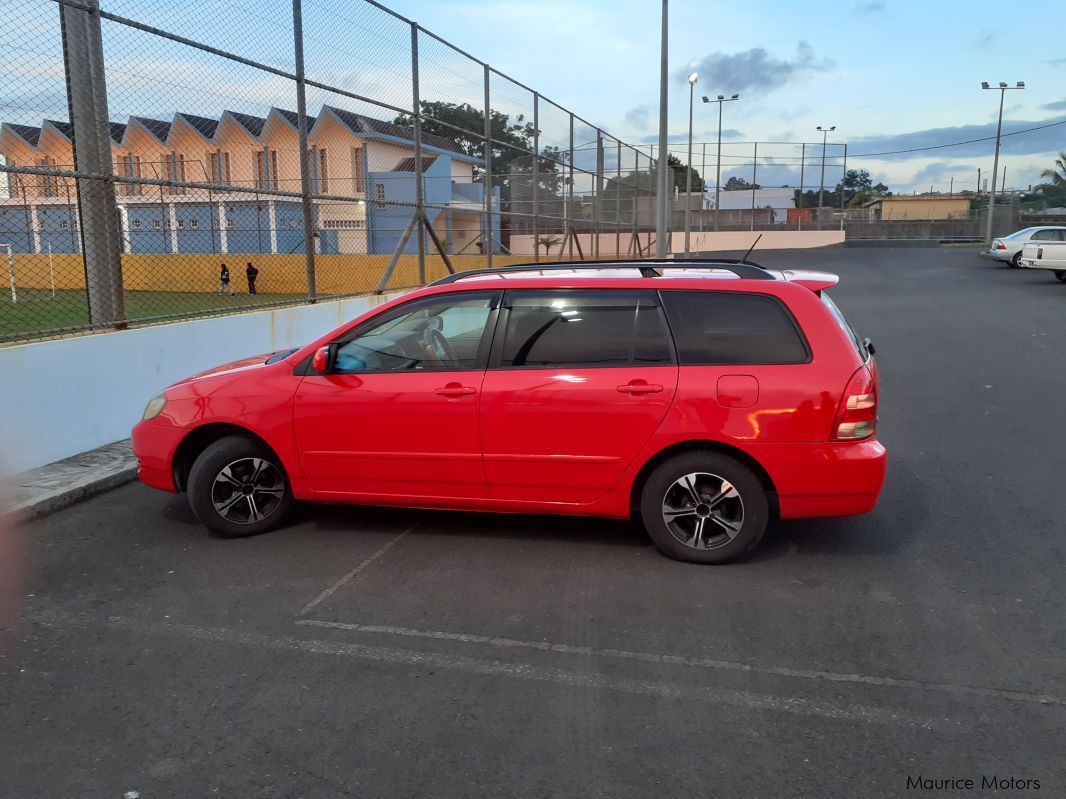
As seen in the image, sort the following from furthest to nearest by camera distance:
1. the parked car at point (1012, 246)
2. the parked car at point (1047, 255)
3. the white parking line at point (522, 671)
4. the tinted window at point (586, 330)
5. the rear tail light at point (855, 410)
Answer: the parked car at point (1012, 246) < the parked car at point (1047, 255) < the tinted window at point (586, 330) < the rear tail light at point (855, 410) < the white parking line at point (522, 671)

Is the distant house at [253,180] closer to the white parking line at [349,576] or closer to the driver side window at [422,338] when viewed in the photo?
the driver side window at [422,338]

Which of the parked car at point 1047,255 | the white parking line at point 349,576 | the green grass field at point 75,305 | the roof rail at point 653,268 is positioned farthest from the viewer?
the parked car at point 1047,255

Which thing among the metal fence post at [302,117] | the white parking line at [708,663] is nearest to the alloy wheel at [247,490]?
the white parking line at [708,663]

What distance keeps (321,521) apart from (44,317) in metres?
14.8

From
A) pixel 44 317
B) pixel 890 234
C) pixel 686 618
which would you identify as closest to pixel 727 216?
pixel 890 234

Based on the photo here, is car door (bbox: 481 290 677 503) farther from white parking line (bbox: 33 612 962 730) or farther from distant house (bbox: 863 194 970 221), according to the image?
distant house (bbox: 863 194 970 221)

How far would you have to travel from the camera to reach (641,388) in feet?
14.9

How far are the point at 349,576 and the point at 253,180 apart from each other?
6.68m

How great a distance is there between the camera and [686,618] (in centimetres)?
399

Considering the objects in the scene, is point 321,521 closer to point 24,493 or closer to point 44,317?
point 24,493

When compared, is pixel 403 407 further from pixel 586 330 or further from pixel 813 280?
pixel 813 280

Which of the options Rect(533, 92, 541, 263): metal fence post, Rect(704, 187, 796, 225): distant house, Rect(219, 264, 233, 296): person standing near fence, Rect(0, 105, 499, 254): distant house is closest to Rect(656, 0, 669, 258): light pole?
Rect(533, 92, 541, 263): metal fence post

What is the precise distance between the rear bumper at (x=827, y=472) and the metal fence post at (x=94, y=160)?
561 centimetres

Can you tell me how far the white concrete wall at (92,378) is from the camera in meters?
6.10
